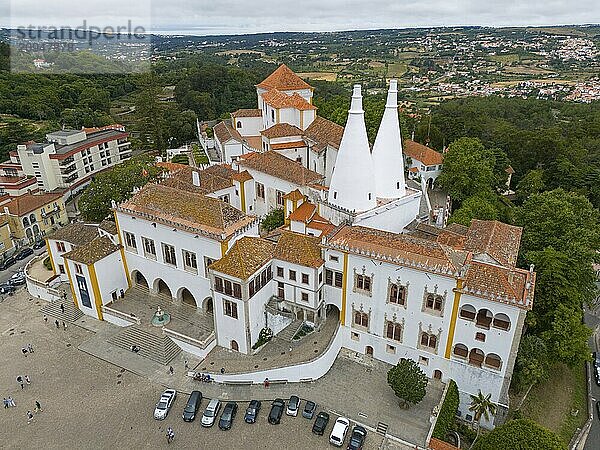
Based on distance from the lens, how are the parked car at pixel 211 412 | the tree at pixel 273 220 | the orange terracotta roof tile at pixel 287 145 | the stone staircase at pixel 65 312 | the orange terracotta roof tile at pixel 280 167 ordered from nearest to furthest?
the parked car at pixel 211 412, the stone staircase at pixel 65 312, the orange terracotta roof tile at pixel 280 167, the tree at pixel 273 220, the orange terracotta roof tile at pixel 287 145

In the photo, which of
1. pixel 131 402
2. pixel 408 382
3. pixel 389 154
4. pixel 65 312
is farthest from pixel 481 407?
pixel 65 312

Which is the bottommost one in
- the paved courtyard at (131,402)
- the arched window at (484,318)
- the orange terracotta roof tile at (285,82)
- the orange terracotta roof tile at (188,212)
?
the paved courtyard at (131,402)

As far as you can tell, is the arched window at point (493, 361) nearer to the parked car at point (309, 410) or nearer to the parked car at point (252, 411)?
the parked car at point (309, 410)

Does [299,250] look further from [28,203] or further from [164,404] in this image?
[28,203]

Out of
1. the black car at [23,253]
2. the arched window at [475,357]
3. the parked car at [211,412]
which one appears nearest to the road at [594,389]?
the arched window at [475,357]

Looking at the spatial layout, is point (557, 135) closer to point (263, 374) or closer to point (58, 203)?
point (263, 374)

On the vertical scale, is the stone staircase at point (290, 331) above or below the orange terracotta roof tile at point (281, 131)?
below
